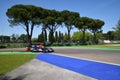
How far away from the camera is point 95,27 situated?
86.7m

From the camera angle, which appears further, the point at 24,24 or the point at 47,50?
the point at 24,24

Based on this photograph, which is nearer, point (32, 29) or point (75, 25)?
point (32, 29)

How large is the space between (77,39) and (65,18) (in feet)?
166

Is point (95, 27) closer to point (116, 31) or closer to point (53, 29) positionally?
point (116, 31)

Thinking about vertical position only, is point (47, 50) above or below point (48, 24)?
below

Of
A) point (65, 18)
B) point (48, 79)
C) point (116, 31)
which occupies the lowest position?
point (48, 79)

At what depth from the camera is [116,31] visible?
77.6 meters

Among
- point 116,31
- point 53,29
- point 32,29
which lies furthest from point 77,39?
point 32,29

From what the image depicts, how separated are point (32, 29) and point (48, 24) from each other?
26.1 feet

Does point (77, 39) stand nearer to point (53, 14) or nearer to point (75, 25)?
point (75, 25)

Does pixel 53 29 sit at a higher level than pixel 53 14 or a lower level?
lower

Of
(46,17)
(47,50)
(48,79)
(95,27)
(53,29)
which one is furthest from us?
(95,27)

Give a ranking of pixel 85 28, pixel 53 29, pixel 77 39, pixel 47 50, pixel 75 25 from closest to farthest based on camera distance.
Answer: pixel 47 50
pixel 53 29
pixel 75 25
pixel 85 28
pixel 77 39

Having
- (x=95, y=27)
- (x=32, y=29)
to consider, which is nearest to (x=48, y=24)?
(x=32, y=29)
